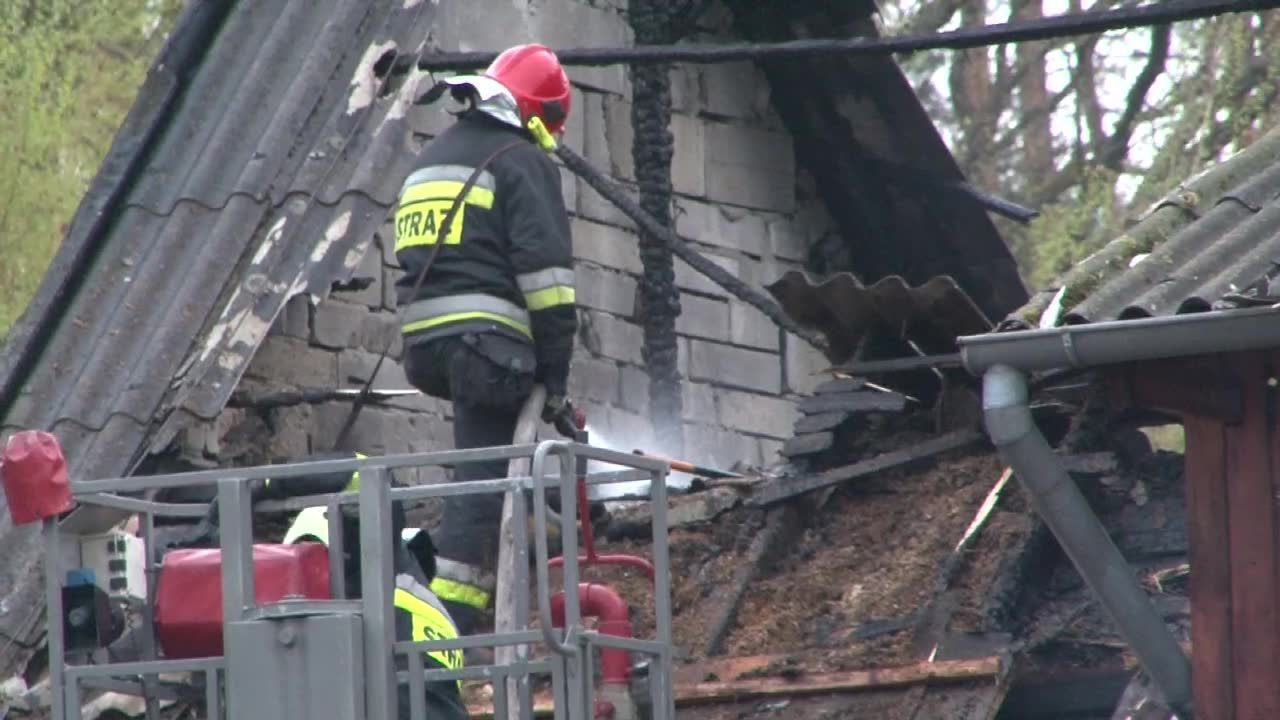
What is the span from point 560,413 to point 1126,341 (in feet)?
6.60

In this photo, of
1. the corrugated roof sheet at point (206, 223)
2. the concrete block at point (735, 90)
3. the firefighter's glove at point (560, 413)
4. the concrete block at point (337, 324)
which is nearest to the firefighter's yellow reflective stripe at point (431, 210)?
the firefighter's glove at point (560, 413)

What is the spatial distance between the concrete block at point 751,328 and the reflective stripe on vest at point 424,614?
6.00 m

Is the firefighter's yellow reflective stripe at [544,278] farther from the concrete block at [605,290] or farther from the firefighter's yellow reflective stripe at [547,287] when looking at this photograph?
the concrete block at [605,290]

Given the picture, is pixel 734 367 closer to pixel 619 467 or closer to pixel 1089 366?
pixel 619 467

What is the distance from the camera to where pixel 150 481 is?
A: 17.6ft

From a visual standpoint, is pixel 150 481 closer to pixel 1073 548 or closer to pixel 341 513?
pixel 341 513

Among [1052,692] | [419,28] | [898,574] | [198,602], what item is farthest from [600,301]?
[198,602]

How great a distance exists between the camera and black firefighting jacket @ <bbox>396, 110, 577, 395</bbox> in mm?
7129

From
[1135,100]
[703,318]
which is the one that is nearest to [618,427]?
[703,318]

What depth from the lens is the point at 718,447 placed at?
1131cm

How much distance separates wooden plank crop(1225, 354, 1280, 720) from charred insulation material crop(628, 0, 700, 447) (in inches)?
188

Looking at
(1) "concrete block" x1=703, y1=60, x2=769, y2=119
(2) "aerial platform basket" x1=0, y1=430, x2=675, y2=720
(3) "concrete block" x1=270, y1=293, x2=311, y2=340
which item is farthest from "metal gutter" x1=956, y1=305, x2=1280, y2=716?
(1) "concrete block" x1=703, y1=60, x2=769, y2=119

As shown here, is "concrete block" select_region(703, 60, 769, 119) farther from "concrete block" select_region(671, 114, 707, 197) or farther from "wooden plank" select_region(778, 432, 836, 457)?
"wooden plank" select_region(778, 432, 836, 457)

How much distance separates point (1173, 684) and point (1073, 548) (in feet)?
1.43
